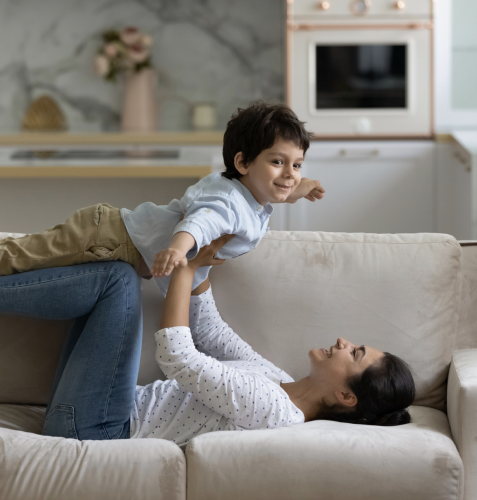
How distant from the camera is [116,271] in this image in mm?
1377

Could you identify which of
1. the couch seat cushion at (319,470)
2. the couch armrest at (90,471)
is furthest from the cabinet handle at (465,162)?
the couch armrest at (90,471)

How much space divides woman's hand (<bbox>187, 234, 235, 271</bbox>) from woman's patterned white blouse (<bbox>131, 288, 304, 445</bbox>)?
6.2 inches

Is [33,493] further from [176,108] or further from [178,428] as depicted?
[176,108]

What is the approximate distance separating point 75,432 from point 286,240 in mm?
730

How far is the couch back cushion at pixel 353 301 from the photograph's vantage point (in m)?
1.58

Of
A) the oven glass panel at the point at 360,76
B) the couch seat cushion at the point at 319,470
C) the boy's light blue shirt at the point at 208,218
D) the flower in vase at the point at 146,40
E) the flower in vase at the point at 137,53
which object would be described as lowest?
the couch seat cushion at the point at 319,470

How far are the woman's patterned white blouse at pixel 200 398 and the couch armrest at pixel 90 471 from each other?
0.46 ft

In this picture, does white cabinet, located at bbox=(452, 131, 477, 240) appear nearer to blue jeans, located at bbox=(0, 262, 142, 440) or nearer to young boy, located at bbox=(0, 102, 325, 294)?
young boy, located at bbox=(0, 102, 325, 294)

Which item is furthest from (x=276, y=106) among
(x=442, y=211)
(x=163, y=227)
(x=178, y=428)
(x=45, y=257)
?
(x=442, y=211)

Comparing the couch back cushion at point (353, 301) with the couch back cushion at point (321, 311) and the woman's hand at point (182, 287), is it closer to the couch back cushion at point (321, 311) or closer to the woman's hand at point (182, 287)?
the couch back cushion at point (321, 311)

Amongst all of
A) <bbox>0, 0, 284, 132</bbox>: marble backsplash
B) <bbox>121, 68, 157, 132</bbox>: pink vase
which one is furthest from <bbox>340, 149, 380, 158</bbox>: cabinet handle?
<bbox>121, 68, 157, 132</bbox>: pink vase

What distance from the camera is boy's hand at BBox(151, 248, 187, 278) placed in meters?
1.14

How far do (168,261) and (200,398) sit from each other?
12.7 inches

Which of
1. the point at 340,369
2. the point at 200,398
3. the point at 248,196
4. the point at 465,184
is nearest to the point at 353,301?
the point at 340,369
